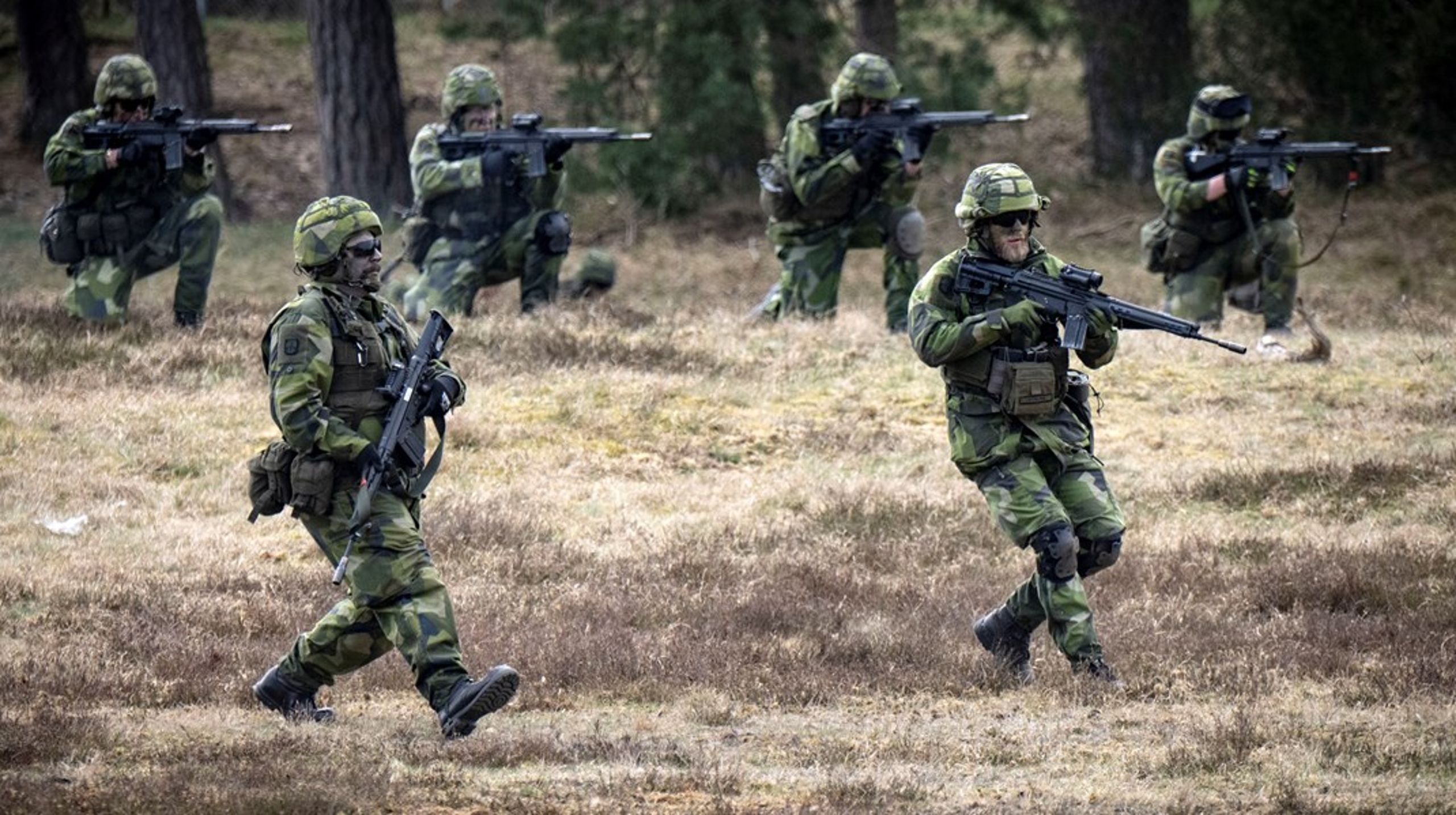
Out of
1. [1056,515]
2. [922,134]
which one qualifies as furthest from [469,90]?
[1056,515]

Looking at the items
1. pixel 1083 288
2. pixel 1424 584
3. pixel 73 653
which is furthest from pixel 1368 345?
pixel 73 653

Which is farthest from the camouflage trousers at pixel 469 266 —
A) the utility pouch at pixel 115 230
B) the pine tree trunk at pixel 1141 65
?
the pine tree trunk at pixel 1141 65

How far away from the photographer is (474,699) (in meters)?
7.82

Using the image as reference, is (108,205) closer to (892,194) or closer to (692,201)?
(892,194)

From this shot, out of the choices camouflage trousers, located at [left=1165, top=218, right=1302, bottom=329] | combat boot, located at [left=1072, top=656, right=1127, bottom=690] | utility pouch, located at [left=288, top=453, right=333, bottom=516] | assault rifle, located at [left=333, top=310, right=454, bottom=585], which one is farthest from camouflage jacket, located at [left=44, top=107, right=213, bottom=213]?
combat boot, located at [left=1072, top=656, right=1127, bottom=690]

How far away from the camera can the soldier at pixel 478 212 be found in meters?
16.1

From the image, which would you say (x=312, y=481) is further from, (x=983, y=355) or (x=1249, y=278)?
(x=1249, y=278)

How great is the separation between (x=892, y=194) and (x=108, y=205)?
18.5 ft

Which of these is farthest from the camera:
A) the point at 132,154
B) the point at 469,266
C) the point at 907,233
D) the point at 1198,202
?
the point at 469,266

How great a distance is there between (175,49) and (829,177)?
1024 cm

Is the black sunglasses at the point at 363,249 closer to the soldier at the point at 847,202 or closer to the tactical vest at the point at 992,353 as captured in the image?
the tactical vest at the point at 992,353

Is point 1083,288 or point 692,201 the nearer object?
point 1083,288

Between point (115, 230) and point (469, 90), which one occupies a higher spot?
point (469, 90)

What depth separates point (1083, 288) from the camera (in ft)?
28.7
